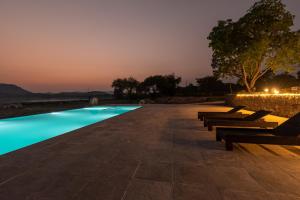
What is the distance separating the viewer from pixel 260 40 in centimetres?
1305

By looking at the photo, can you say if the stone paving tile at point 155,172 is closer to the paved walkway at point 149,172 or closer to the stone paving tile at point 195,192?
the paved walkway at point 149,172

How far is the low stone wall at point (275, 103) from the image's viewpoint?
333 inches

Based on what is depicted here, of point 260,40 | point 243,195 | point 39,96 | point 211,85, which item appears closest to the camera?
point 243,195

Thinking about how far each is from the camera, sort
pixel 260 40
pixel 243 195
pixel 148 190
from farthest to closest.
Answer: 1. pixel 260 40
2. pixel 148 190
3. pixel 243 195

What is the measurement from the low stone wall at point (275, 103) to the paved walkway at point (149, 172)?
6400 mm

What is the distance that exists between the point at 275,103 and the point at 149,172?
11.0 meters

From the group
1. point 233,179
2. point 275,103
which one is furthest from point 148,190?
point 275,103

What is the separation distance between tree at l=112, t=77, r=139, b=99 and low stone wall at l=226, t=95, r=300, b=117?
102 ft

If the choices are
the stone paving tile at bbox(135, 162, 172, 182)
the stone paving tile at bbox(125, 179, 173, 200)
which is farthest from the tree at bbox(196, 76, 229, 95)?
the stone paving tile at bbox(125, 179, 173, 200)

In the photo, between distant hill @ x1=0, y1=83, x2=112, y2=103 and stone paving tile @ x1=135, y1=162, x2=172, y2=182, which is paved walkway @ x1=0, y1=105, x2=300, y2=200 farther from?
distant hill @ x1=0, y1=83, x2=112, y2=103

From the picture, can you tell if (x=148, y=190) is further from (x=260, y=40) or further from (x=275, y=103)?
(x=260, y=40)

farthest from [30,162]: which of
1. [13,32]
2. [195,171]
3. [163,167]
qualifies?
[13,32]

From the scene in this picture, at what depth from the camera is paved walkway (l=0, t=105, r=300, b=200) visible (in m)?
2.05

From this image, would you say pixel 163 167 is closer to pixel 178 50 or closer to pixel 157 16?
pixel 157 16
